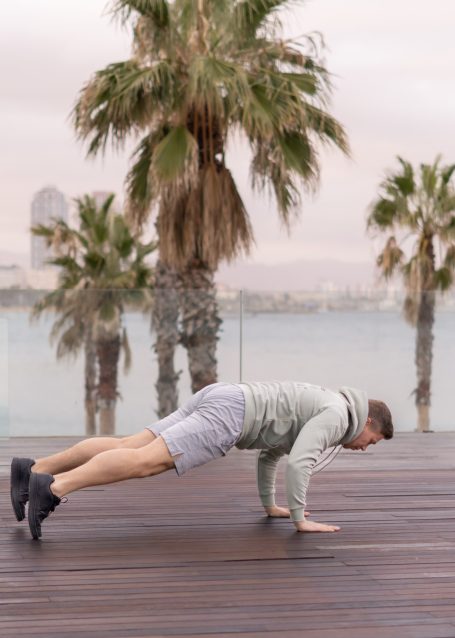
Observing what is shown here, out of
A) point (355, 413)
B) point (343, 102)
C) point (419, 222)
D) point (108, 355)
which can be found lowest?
point (108, 355)

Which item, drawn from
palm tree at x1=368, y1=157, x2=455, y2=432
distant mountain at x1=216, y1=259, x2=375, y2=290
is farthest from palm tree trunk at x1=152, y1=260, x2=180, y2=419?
distant mountain at x1=216, y1=259, x2=375, y2=290

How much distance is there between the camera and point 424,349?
1096cm

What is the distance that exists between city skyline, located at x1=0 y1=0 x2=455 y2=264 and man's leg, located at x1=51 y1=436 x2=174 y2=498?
23379 mm

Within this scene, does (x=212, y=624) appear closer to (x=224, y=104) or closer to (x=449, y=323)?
(x=449, y=323)

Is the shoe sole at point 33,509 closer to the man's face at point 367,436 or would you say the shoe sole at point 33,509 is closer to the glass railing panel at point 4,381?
the man's face at point 367,436

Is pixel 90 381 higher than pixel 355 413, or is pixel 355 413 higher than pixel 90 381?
pixel 355 413

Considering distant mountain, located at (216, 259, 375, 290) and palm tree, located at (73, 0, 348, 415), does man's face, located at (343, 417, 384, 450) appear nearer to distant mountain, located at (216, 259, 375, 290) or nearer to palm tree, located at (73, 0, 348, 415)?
palm tree, located at (73, 0, 348, 415)

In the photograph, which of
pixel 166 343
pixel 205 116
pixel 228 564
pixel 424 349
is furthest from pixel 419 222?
pixel 228 564

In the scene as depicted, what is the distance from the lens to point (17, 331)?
9773mm

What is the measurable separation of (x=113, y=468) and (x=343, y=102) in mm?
28694

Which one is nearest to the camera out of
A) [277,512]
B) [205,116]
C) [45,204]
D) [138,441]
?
[138,441]

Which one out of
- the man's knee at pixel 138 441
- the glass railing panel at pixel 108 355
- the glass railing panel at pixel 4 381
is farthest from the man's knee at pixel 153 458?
the glass railing panel at pixel 108 355

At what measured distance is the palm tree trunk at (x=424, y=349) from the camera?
10.9 meters

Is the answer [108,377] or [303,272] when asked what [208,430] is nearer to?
[108,377]
